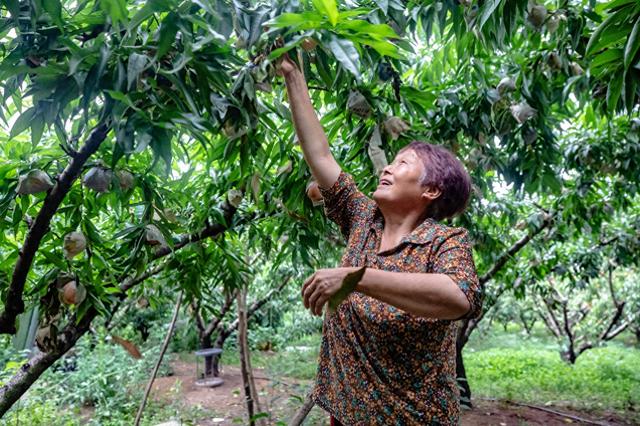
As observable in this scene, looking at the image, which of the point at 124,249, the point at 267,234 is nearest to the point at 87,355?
the point at 267,234

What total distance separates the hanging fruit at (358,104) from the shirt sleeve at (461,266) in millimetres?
401

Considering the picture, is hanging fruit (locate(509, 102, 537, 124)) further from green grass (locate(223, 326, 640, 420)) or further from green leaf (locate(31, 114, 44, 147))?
green grass (locate(223, 326, 640, 420))

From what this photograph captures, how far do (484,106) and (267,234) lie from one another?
37.7 inches

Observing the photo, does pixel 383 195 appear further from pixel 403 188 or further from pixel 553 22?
pixel 553 22

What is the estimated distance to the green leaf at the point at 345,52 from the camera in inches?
31.1

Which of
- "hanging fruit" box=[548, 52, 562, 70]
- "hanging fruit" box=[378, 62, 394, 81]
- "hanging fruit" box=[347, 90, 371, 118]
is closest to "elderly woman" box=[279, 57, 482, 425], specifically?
"hanging fruit" box=[347, 90, 371, 118]

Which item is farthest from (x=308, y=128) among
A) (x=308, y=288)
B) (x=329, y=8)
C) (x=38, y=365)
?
(x=38, y=365)

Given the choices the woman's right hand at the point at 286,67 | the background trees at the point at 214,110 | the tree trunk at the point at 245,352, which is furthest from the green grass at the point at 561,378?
the woman's right hand at the point at 286,67

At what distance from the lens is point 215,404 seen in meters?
4.86

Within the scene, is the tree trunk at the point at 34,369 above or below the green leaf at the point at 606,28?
below

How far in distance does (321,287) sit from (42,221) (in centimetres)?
63

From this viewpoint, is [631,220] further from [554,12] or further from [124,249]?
[124,249]

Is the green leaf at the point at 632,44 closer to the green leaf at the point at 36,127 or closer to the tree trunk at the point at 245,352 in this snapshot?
the green leaf at the point at 36,127

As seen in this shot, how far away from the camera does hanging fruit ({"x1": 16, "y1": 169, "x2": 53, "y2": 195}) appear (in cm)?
100
